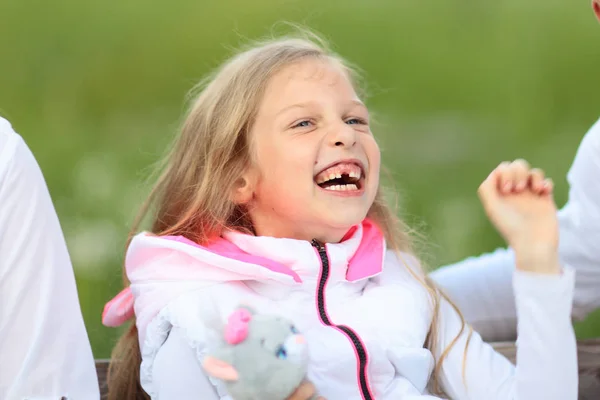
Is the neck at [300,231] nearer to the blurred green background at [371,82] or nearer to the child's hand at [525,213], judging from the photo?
the child's hand at [525,213]

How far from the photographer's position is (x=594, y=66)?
5.61 metres

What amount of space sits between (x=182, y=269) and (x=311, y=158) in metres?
0.35

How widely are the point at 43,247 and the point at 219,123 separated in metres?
0.54

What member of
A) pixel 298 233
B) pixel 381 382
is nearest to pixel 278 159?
pixel 298 233

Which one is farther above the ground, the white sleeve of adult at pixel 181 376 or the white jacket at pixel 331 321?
the white jacket at pixel 331 321

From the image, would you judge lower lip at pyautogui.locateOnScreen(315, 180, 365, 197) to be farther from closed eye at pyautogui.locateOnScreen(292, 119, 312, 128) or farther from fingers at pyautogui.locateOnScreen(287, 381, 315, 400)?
fingers at pyautogui.locateOnScreen(287, 381, 315, 400)

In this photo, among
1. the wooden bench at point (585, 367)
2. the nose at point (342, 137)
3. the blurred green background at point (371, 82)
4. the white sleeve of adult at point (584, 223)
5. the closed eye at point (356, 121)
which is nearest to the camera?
the nose at point (342, 137)

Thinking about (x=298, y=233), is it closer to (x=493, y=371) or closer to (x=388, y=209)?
(x=388, y=209)

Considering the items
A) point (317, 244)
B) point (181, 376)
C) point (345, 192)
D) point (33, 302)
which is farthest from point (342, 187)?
point (33, 302)

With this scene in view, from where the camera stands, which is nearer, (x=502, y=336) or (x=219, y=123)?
(x=219, y=123)

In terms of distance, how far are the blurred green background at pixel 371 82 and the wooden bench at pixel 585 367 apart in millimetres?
1711

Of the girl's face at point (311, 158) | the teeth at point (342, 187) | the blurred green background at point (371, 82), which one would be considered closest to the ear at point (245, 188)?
the girl's face at point (311, 158)

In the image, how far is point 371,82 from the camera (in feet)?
17.0

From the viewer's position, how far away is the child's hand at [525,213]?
1.65m
